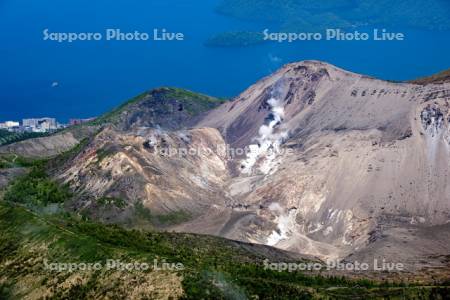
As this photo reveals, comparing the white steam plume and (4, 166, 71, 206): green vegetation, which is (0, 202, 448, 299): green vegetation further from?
the white steam plume

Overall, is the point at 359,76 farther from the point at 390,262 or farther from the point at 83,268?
the point at 83,268

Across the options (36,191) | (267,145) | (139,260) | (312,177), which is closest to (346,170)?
(312,177)

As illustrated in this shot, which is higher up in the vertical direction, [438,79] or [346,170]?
[438,79]

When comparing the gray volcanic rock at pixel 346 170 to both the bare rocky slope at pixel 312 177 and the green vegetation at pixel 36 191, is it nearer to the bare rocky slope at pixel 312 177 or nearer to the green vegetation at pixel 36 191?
the bare rocky slope at pixel 312 177

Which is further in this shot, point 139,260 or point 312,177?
point 312,177

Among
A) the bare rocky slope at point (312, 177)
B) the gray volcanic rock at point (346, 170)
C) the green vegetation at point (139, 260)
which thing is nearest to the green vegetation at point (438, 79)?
the gray volcanic rock at point (346, 170)

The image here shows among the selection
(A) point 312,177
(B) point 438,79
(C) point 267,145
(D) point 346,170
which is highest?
(B) point 438,79

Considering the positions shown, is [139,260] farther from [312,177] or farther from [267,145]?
[267,145]

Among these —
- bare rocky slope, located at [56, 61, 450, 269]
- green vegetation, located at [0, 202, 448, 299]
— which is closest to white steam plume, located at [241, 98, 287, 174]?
bare rocky slope, located at [56, 61, 450, 269]
